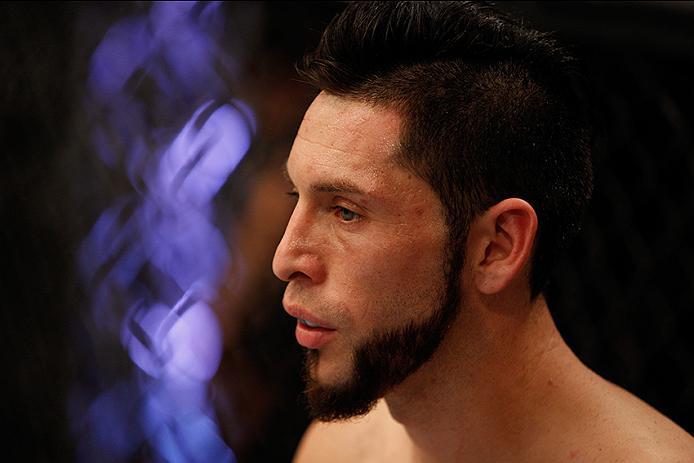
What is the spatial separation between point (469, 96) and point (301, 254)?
23 centimetres

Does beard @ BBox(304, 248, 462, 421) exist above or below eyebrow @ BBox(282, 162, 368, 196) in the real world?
below

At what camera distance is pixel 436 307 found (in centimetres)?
85

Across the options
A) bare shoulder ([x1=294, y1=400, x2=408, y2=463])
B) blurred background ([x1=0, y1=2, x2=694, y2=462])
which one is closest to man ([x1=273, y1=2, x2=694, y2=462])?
bare shoulder ([x1=294, y1=400, x2=408, y2=463])

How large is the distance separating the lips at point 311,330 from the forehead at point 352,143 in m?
0.14

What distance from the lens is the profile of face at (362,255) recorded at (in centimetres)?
82

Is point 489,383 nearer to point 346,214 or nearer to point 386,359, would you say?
point 386,359

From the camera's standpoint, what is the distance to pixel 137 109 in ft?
4.88

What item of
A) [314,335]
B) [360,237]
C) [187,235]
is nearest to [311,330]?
[314,335]

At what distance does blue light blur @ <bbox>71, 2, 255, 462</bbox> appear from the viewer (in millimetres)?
1422

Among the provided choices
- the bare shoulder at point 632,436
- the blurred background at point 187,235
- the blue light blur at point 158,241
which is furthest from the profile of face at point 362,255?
the blue light blur at point 158,241

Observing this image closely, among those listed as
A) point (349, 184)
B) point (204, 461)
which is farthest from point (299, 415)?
point (349, 184)

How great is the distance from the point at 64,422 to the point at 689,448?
1.10 m

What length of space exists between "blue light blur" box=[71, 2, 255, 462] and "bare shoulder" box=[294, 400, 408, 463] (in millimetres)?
387

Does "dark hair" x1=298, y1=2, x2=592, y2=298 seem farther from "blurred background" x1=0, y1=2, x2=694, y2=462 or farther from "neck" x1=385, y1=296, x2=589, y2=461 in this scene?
"blurred background" x1=0, y1=2, x2=694, y2=462
